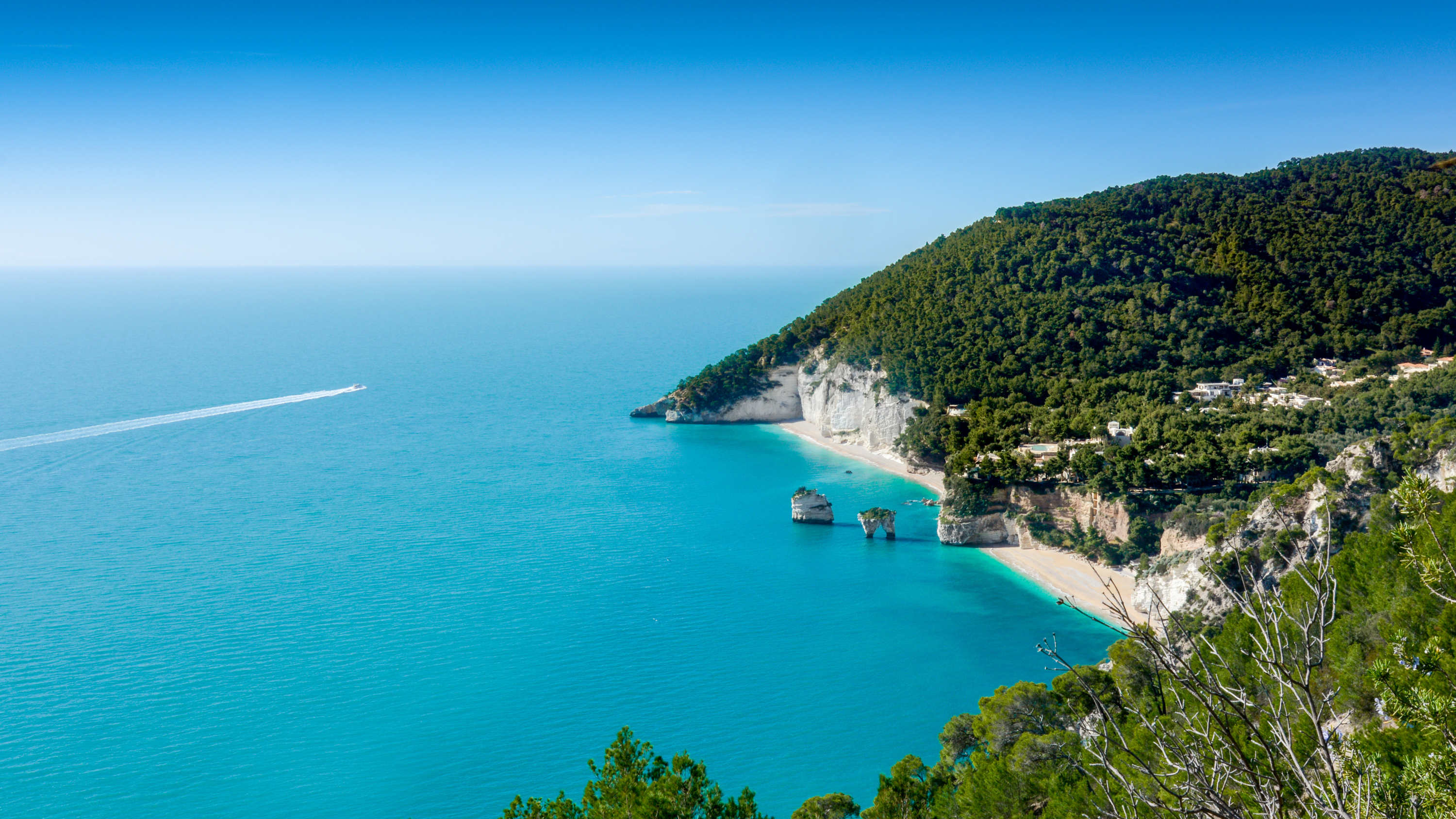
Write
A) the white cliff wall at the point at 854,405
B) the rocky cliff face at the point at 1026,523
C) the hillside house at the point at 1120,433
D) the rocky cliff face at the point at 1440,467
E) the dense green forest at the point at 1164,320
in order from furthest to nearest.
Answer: the white cliff wall at the point at 854,405 → the hillside house at the point at 1120,433 → the dense green forest at the point at 1164,320 → the rocky cliff face at the point at 1026,523 → the rocky cliff face at the point at 1440,467

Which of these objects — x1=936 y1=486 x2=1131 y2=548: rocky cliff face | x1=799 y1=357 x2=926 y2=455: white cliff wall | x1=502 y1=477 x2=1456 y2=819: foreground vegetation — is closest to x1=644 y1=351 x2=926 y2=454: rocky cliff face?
x1=799 y1=357 x2=926 y2=455: white cliff wall

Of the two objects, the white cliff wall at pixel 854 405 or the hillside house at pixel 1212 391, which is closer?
the hillside house at pixel 1212 391

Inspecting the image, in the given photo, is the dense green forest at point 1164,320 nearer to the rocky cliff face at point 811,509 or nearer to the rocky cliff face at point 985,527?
the rocky cliff face at point 985,527

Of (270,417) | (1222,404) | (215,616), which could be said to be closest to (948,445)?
(1222,404)

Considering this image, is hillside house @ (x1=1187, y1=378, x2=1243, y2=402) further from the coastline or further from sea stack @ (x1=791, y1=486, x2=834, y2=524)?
sea stack @ (x1=791, y1=486, x2=834, y2=524)

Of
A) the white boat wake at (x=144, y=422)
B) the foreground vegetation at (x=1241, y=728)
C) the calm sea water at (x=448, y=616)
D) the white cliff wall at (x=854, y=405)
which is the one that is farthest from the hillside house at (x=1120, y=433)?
the white boat wake at (x=144, y=422)

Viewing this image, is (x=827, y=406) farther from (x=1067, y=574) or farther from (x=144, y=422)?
(x=144, y=422)

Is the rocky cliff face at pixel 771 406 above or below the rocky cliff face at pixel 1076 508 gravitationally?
above
